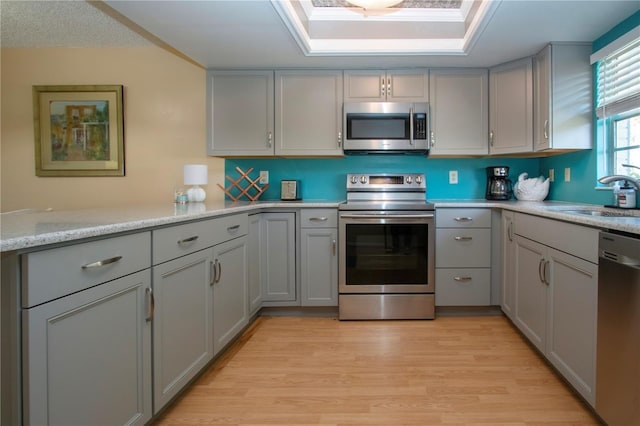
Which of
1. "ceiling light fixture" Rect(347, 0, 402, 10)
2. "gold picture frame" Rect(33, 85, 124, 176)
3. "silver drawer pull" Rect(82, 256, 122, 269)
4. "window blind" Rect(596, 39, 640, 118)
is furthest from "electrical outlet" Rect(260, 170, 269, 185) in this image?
"window blind" Rect(596, 39, 640, 118)

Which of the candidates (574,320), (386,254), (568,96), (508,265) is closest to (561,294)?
(574,320)

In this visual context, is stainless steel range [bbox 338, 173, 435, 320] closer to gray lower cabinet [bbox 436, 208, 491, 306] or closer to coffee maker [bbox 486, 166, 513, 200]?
gray lower cabinet [bbox 436, 208, 491, 306]

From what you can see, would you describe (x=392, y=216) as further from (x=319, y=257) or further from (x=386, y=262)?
(x=319, y=257)

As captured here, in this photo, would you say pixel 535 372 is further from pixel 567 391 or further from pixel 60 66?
pixel 60 66

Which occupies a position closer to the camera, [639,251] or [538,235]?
[639,251]

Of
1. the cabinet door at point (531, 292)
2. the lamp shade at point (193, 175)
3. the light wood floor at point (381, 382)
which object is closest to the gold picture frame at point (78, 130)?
the lamp shade at point (193, 175)

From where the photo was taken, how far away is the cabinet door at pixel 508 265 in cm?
254

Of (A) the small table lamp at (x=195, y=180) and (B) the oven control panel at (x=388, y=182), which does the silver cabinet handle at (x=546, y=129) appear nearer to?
(B) the oven control panel at (x=388, y=182)

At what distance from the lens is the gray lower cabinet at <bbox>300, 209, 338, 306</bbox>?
2.87 meters

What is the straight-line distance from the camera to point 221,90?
313 centimetres

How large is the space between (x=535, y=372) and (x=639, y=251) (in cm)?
108

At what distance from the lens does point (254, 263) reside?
2725 millimetres

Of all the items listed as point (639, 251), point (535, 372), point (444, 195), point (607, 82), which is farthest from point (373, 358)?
point (607, 82)

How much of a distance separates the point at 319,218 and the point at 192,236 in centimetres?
127
